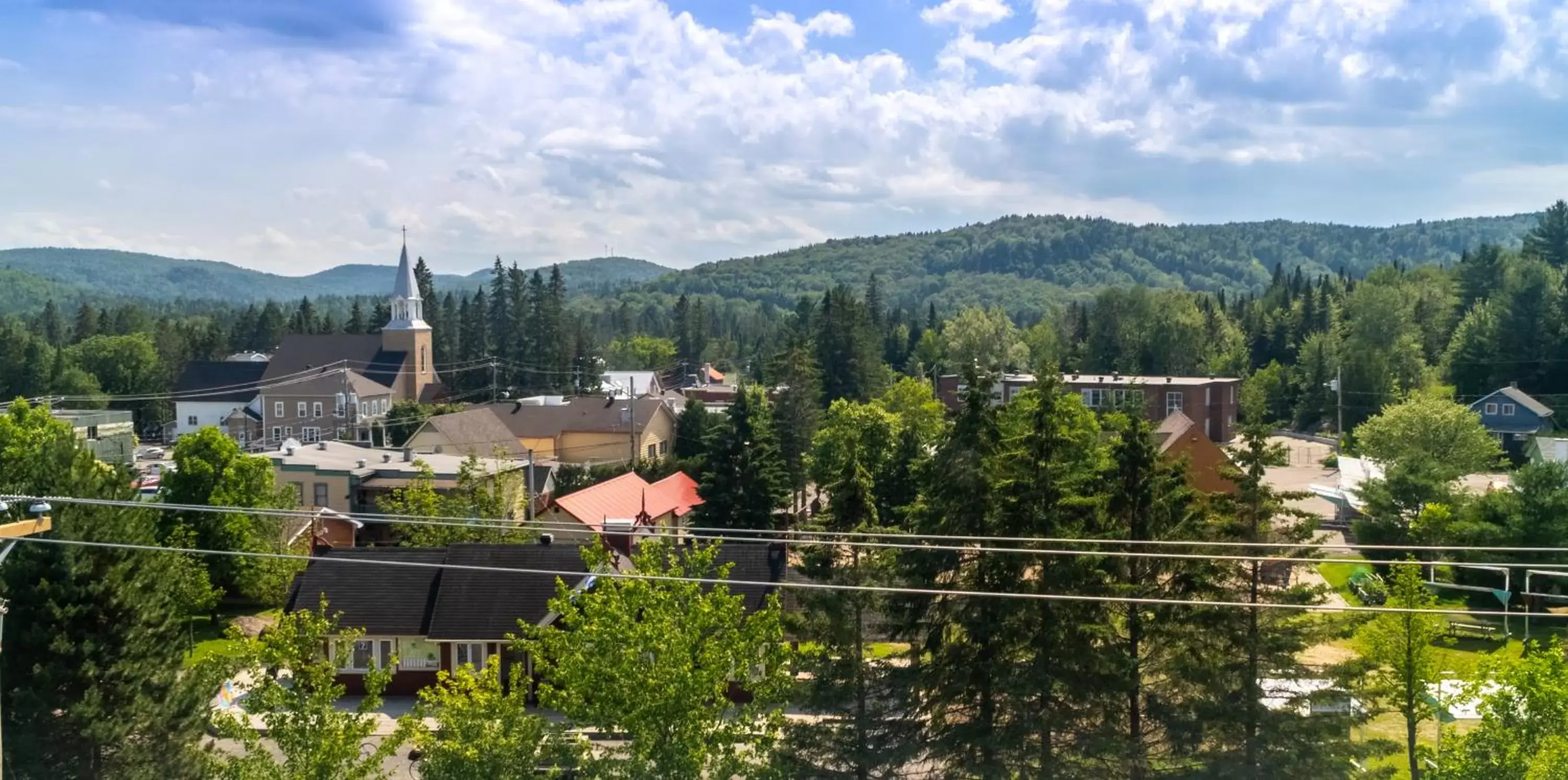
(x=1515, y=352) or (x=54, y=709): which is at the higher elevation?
(x=1515, y=352)

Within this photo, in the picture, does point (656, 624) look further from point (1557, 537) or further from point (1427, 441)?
point (1427, 441)

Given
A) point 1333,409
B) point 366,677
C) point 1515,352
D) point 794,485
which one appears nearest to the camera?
point 366,677

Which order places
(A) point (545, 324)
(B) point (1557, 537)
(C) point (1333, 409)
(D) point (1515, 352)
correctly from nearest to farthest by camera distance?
1. (B) point (1557, 537)
2. (D) point (1515, 352)
3. (C) point (1333, 409)
4. (A) point (545, 324)

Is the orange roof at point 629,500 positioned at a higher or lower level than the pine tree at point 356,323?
lower

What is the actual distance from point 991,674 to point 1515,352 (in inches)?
2347

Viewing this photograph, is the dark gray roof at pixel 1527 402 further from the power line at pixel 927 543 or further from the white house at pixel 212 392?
the white house at pixel 212 392

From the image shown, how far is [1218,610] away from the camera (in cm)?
1588

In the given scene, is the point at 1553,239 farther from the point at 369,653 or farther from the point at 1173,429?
the point at 369,653

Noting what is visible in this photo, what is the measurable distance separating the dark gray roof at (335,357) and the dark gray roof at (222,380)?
1.84 metres

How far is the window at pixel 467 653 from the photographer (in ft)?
85.5

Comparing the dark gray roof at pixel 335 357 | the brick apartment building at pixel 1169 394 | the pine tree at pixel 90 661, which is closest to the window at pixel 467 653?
the pine tree at pixel 90 661

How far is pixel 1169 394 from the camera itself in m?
65.9

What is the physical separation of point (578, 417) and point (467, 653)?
103ft

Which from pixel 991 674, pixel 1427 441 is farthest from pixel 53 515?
pixel 1427 441
